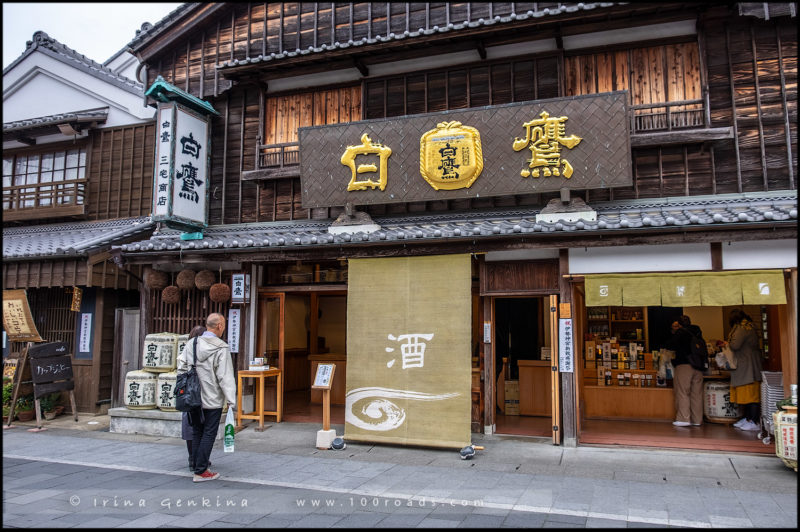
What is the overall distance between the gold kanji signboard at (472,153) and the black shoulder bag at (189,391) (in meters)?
5.30

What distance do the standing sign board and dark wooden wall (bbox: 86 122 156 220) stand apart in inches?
96.3

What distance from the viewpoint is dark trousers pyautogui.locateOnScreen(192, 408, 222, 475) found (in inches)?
297

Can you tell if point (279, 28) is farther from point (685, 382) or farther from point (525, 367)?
point (685, 382)

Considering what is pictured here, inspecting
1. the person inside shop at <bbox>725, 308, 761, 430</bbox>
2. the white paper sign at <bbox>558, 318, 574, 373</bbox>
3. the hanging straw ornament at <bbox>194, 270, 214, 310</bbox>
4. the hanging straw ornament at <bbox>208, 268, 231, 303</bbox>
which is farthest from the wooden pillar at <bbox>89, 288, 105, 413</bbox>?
the person inside shop at <bbox>725, 308, 761, 430</bbox>

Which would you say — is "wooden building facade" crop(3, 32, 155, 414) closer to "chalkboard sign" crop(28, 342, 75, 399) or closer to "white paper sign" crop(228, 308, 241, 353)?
"chalkboard sign" crop(28, 342, 75, 399)

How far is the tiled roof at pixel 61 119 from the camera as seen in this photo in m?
15.2

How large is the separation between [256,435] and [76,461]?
2.95 metres

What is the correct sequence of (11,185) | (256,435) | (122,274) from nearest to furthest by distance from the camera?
(256,435) → (122,274) → (11,185)

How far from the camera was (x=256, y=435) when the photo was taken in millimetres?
10617

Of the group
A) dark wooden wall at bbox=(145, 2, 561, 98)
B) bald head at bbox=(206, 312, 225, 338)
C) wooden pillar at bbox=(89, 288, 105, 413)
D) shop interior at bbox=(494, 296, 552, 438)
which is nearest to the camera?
bald head at bbox=(206, 312, 225, 338)

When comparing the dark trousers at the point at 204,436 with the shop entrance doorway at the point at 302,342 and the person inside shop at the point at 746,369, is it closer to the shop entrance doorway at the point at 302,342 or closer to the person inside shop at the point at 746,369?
the shop entrance doorway at the point at 302,342

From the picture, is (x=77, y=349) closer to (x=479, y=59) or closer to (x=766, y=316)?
(x=479, y=59)

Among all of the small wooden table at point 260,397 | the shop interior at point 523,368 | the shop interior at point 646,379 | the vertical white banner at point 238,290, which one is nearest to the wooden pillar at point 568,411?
the shop interior at point 646,379

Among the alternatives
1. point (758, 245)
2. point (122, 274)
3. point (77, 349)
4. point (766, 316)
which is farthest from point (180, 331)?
point (766, 316)
